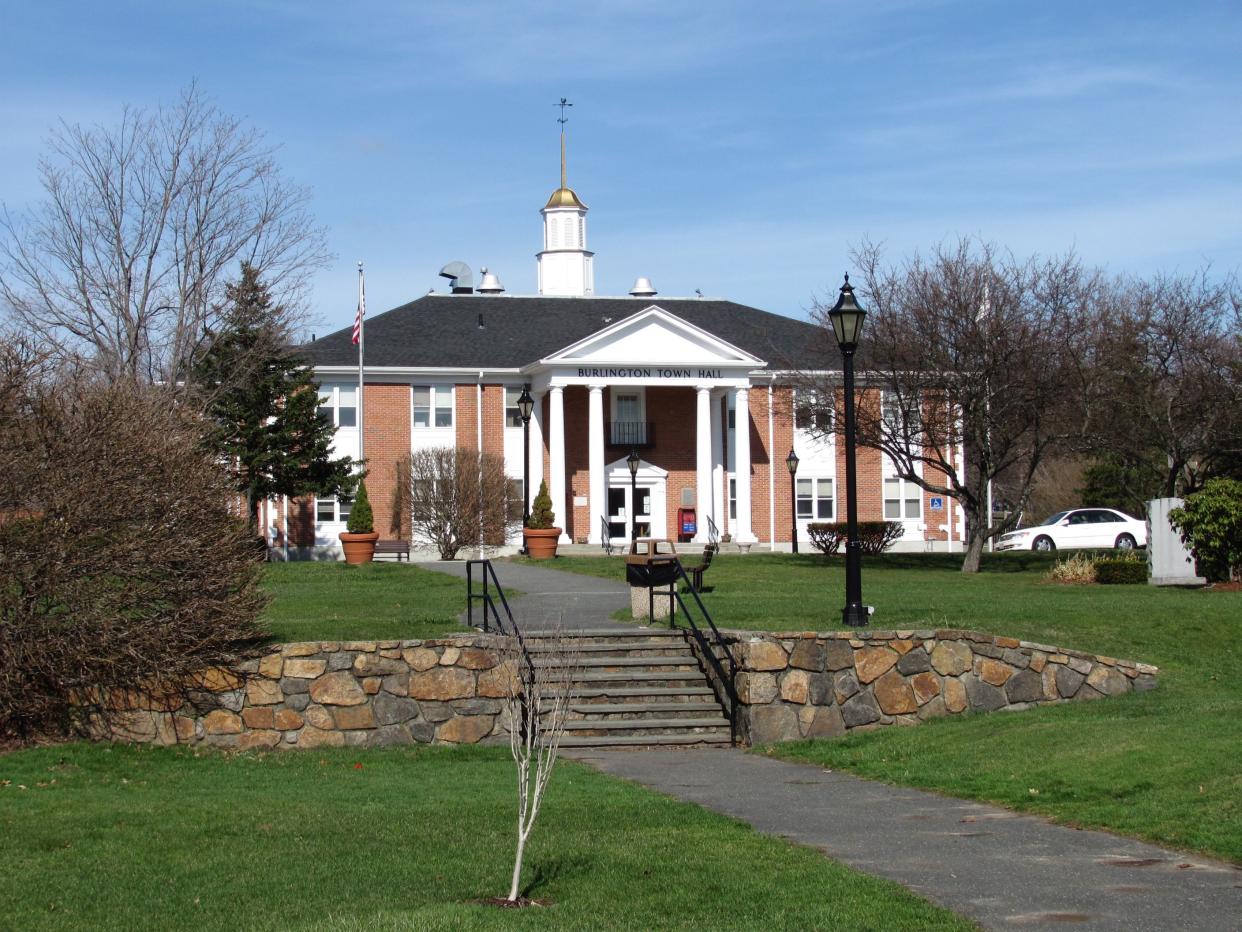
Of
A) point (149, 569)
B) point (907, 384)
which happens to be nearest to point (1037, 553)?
point (907, 384)

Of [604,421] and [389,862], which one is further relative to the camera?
[604,421]

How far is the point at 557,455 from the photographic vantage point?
47.3 meters

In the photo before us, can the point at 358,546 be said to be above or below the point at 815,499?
below

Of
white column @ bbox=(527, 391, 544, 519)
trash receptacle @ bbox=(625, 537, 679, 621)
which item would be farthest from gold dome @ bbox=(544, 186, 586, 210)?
trash receptacle @ bbox=(625, 537, 679, 621)

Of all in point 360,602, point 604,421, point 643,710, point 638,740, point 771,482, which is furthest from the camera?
point 771,482

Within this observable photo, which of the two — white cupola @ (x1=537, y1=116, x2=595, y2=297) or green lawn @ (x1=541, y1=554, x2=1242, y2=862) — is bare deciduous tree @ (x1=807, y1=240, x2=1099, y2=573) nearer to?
green lawn @ (x1=541, y1=554, x2=1242, y2=862)

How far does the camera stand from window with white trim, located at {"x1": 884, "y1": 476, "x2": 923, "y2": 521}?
50.6 m

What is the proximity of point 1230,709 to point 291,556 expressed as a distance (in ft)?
123

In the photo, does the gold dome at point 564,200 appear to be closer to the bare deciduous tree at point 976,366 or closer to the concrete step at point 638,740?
the bare deciduous tree at point 976,366

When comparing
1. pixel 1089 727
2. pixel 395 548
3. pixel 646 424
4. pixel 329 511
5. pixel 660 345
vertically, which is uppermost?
pixel 660 345

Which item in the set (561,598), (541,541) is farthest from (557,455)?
(561,598)

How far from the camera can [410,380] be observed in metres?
47.6

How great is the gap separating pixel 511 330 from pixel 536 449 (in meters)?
5.47

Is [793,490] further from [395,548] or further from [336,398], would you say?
[336,398]
